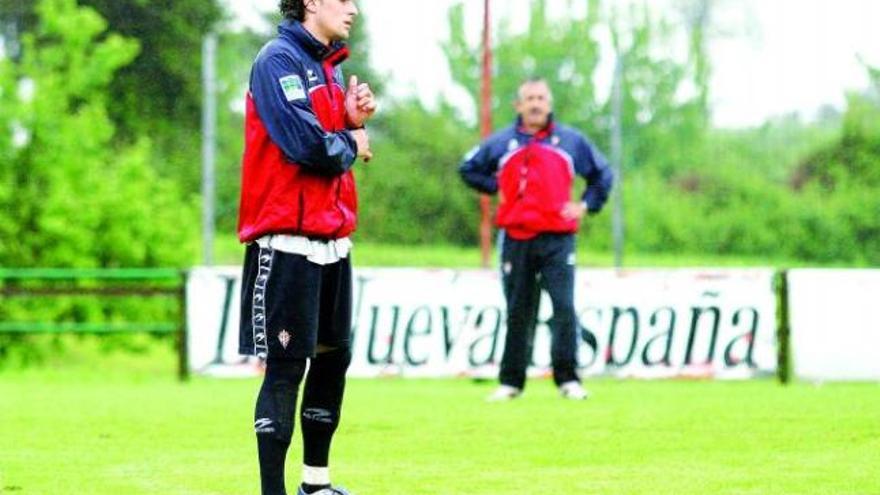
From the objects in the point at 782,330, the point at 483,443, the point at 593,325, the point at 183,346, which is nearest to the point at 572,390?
the point at 483,443

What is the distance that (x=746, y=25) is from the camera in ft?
152

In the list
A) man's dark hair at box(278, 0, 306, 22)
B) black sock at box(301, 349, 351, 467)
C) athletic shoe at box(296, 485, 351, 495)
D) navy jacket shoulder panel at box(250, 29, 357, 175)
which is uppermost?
man's dark hair at box(278, 0, 306, 22)

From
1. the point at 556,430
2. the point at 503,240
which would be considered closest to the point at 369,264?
the point at 503,240

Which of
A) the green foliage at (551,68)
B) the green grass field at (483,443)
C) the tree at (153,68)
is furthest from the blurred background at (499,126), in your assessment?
the tree at (153,68)

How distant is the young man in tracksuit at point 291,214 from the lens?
6504 millimetres

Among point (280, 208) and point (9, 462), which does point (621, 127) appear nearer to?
point (9, 462)

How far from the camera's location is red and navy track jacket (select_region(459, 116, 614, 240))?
12133 mm

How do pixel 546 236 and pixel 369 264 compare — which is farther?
pixel 369 264

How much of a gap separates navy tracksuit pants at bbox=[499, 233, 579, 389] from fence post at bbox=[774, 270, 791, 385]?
351 cm

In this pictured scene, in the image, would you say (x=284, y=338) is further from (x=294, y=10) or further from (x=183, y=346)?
(x=183, y=346)

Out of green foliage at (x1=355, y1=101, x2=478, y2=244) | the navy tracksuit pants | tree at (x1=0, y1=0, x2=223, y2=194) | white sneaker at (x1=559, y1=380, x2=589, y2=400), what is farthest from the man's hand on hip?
tree at (x1=0, y1=0, x2=223, y2=194)

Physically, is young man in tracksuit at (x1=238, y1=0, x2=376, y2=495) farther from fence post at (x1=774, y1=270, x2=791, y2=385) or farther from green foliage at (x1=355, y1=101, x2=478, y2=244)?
green foliage at (x1=355, y1=101, x2=478, y2=244)

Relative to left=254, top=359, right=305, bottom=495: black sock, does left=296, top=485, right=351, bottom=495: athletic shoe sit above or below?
below

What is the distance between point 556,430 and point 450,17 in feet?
31.9
